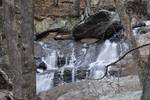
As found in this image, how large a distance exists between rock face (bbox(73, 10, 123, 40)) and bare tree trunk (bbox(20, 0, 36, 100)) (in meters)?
10.1

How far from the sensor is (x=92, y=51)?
52.7 ft

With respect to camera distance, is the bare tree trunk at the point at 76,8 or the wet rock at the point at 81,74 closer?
the wet rock at the point at 81,74

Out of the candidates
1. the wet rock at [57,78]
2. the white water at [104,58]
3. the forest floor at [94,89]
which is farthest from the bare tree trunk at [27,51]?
the wet rock at [57,78]

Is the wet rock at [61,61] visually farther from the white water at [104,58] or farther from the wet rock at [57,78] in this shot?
the white water at [104,58]

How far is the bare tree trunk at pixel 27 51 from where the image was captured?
697 centimetres

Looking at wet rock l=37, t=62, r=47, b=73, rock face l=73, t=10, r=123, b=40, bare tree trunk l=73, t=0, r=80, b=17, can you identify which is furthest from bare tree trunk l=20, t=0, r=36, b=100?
bare tree trunk l=73, t=0, r=80, b=17

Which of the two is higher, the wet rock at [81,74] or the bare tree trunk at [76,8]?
the bare tree trunk at [76,8]

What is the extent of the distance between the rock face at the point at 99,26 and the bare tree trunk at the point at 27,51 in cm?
1008

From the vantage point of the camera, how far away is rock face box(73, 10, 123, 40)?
17234mm

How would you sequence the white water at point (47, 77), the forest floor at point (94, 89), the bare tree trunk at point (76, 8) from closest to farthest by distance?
1. the forest floor at point (94, 89)
2. the white water at point (47, 77)
3. the bare tree trunk at point (76, 8)

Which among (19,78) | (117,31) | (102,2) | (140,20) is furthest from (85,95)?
→ (102,2)

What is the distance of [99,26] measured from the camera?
1759 centimetres

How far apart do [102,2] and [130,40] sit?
15489mm

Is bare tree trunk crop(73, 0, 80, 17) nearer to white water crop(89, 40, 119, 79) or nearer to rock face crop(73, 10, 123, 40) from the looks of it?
rock face crop(73, 10, 123, 40)
